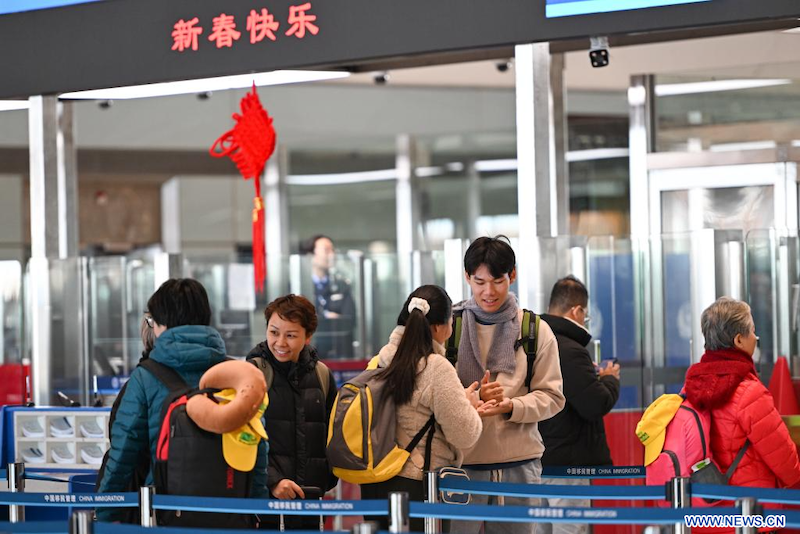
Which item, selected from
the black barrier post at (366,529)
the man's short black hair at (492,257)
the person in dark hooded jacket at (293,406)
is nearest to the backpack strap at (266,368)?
the person in dark hooded jacket at (293,406)

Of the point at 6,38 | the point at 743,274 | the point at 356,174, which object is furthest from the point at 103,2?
the point at 356,174

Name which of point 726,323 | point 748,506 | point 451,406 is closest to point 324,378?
point 451,406

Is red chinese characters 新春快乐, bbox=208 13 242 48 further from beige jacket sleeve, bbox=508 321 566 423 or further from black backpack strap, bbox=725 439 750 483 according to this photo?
black backpack strap, bbox=725 439 750 483

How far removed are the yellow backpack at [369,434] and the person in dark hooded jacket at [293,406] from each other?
343mm

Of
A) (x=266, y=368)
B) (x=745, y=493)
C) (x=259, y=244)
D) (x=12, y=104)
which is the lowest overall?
(x=745, y=493)

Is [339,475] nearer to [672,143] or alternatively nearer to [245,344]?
[245,344]

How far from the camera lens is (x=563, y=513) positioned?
340 cm

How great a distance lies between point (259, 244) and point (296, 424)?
3352mm

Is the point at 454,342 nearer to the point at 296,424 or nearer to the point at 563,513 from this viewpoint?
the point at 296,424

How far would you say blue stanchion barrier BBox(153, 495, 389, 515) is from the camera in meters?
3.65

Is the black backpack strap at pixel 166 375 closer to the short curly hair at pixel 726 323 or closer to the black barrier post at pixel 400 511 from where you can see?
the black barrier post at pixel 400 511

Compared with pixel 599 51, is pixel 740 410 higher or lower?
lower

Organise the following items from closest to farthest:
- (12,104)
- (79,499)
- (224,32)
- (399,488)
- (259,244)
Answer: (79,499), (399,488), (224,32), (12,104), (259,244)

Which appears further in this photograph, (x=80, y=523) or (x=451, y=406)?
(x=451, y=406)
